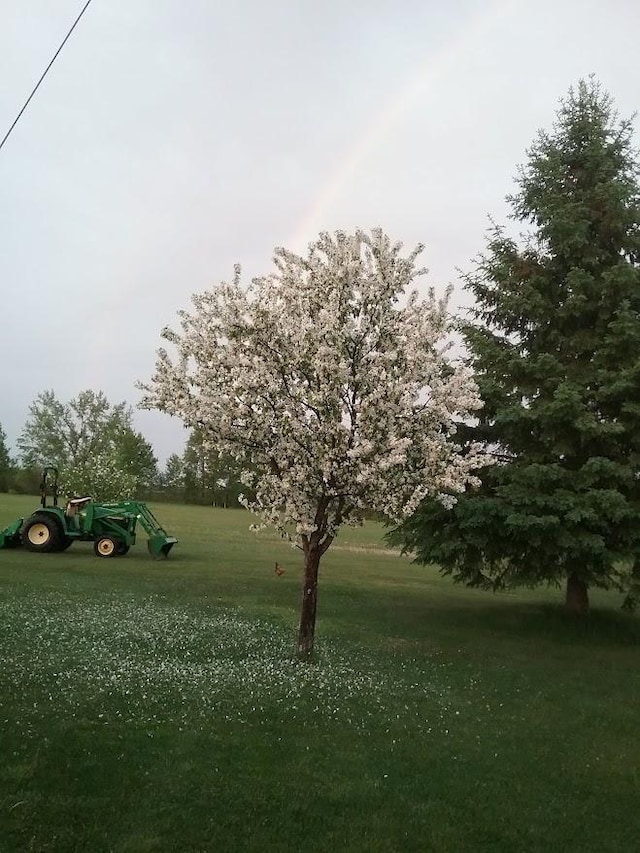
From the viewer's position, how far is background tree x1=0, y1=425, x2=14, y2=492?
83062mm

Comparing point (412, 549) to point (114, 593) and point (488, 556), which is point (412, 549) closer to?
point (488, 556)

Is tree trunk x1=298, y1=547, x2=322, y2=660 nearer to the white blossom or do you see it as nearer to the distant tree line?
the white blossom

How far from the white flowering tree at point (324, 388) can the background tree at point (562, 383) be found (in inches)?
119

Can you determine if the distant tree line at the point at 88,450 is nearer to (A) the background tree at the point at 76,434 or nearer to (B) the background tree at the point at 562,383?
(A) the background tree at the point at 76,434

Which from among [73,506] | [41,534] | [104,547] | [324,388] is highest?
[324,388]

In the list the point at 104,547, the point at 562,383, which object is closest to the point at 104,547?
the point at 104,547

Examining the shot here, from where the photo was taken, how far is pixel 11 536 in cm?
2241

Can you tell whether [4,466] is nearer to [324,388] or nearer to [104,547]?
[104,547]

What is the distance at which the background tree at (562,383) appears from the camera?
40.5 feet

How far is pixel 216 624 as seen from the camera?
12289 millimetres

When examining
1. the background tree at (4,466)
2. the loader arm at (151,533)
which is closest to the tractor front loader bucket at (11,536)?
the loader arm at (151,533)

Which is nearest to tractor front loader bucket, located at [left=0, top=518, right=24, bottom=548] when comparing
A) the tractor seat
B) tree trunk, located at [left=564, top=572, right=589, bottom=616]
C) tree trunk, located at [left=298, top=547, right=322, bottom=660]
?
the tractor seat

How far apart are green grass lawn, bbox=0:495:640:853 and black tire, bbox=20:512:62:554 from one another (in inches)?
326

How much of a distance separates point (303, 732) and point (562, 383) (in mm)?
7862
